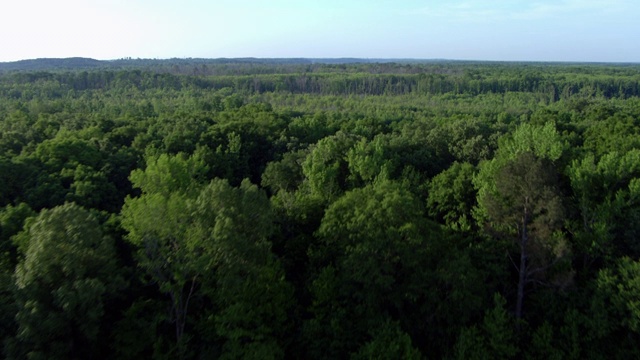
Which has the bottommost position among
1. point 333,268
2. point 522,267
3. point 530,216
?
point 522,267

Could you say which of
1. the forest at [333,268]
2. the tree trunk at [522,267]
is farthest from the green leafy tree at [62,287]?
the tree trunk at [522,267]

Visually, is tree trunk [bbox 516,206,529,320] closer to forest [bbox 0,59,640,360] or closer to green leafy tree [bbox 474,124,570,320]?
green leafy tree [bbox 474,124,570,320]

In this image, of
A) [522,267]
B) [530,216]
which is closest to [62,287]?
[522,267]

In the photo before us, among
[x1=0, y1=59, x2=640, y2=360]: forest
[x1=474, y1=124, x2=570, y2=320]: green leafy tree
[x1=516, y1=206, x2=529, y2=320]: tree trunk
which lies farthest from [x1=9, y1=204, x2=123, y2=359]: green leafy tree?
[x1=516, y1=206, x2=529, y2=320]: tree trunk

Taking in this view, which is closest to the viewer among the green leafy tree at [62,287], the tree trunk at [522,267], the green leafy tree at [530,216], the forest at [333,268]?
the green leafy tree at [62,287]

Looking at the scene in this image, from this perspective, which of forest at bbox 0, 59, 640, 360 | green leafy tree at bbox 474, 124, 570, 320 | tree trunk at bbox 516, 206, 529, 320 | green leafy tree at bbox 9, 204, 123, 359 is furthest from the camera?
tree trunk at bbox 516, 206, 529, 320

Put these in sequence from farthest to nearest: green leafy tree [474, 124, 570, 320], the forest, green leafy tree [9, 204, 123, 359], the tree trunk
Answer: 1. the tree trunk
2. green leafy tree [474, 124, 570, 320]
3. the forest
4. green leafy tree [9, 204, 123, 359]

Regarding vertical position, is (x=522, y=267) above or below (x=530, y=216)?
below

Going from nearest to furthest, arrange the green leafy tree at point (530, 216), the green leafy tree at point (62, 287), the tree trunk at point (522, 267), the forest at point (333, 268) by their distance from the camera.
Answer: the green leafy tree at point (62, 287), the forest at point (333, 268), the green leafy tree at point (530, 216), the tree trunk at point (522, 267)

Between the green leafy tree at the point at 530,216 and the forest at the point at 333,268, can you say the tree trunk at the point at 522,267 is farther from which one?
the forest at the point at 333,268

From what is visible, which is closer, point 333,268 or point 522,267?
point 333,268

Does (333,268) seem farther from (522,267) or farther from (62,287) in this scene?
(62,287)

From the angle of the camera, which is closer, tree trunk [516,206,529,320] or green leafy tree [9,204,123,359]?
green leafy tree [9,204,123,359]

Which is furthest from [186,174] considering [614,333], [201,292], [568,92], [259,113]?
[568,92]
